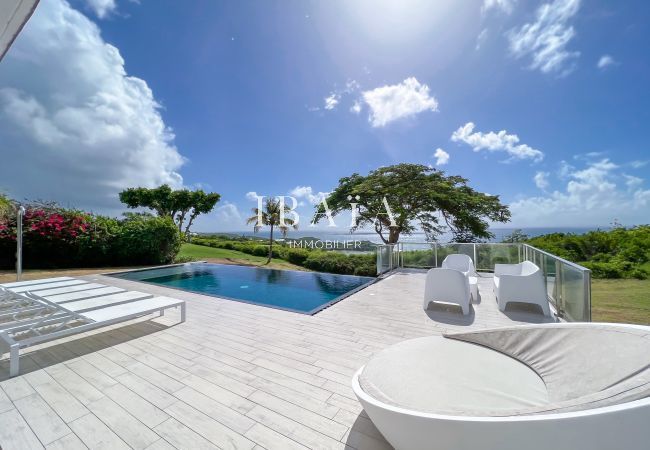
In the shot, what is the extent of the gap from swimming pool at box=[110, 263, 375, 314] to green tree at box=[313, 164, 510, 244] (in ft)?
19.0

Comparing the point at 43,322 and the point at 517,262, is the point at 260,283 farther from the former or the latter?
the point at 517,262

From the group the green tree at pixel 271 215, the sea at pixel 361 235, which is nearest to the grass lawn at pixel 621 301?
the sea at pixel 361 235

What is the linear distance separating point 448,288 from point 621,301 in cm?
506

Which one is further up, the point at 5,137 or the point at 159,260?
the point at 5,137

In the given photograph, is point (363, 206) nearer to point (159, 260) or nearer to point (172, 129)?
Answer: point (159, 260)

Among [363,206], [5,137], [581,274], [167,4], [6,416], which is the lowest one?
[6,416]

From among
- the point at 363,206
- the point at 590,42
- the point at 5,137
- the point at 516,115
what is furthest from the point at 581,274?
the point at 5,137

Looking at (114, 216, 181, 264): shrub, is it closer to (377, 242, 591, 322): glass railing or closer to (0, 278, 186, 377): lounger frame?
(0, 278, 186, 377): lounger frame

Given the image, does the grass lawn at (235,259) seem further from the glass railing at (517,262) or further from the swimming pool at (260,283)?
the glass railing at (517,262)

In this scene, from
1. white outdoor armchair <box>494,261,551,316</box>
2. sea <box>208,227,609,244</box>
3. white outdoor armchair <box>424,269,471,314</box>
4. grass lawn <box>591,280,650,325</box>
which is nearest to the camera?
white outdoor armchair <box>494,261,551,316</box>

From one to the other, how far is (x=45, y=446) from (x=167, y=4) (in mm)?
8996

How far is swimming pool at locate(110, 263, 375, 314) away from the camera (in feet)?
22.9

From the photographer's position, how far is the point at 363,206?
1442 centimetres

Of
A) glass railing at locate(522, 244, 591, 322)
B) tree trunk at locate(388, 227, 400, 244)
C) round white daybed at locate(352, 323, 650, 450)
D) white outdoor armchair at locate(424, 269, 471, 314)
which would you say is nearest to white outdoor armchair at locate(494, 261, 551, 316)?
glass railing at locate(522, 244, 591, 322)
